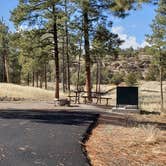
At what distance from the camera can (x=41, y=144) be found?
11.7 meters

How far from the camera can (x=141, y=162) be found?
10438mm

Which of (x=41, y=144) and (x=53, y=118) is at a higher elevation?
(x=53, y=118)

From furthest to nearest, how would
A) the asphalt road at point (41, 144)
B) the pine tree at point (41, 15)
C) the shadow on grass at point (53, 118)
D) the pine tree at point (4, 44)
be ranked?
the pine tree at point (4, 44)
the pine tree at point (41, 15)
the shadow on grass at point (53, 118)
the asphalt road at point (41, 144)

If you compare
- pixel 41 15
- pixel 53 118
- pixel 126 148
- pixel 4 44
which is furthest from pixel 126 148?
pixel 4 44

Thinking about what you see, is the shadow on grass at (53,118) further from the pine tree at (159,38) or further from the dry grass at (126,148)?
the pine tree at (159,38)

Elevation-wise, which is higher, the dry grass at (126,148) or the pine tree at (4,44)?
the pine tree at (4,44)

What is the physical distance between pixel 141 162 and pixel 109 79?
384 feet

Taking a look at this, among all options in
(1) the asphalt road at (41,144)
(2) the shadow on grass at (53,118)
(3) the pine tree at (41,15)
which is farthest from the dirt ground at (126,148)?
(3) the pine tree at (41,15)

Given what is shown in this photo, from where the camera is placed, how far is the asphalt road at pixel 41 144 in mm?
9670

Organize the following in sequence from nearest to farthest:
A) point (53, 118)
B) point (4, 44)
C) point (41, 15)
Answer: point (53, 118), point (41, 15), point (4, 44)

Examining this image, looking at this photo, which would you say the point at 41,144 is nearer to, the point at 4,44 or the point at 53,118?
the point at 53,118

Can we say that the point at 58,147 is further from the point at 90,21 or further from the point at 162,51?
the point at 162,51

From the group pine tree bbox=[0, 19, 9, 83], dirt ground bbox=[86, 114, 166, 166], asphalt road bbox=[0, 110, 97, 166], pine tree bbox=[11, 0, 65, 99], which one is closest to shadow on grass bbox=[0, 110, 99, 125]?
asphalt road bbox=[0, 110, 97, 166]

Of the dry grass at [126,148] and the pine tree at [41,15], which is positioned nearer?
the dry grass at [126,148]
